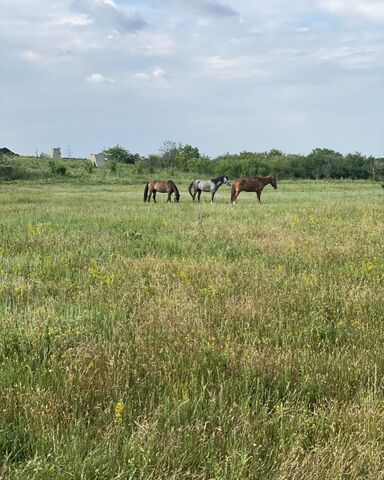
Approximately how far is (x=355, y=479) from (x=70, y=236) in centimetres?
955

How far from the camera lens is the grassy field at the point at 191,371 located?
2.74 m

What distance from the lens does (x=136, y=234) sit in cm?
1192

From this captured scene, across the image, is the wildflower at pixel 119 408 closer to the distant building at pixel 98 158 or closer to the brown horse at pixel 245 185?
the brown horse at pixel 245 185

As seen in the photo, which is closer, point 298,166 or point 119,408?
point 119,408

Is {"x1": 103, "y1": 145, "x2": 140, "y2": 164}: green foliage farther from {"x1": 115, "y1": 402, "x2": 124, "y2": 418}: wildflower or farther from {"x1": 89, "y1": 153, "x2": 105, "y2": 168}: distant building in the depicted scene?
{"x1": 115, "y1": 402, "x2": 124, "y2": 418}: wildflower

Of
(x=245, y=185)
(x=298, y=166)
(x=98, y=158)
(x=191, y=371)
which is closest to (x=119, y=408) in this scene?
(x=191, y=371)

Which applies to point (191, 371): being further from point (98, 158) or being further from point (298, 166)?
point (98, 158)

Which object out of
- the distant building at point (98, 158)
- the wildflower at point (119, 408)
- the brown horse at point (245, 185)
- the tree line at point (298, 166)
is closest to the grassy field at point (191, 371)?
the wildflower at point (119, 408)

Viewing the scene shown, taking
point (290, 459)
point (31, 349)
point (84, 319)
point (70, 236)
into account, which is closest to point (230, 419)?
point (290, 459)

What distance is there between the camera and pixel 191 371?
12.3 feet

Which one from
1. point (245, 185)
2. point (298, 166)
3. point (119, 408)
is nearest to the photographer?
point (119, 408)

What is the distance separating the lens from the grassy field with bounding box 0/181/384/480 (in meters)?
2.74

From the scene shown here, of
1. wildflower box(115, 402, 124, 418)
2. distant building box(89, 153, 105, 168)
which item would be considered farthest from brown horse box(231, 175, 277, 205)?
distant building box(89, 153, 105, 168)

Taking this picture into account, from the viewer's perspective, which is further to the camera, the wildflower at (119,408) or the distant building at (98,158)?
the distant building at (98,158)
